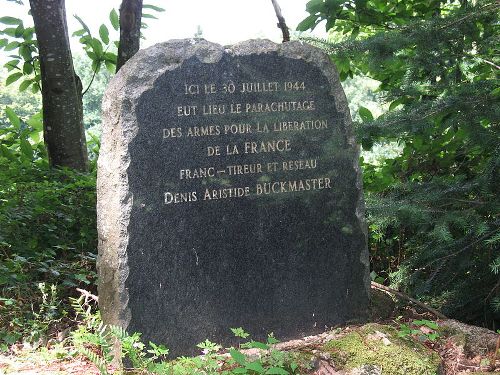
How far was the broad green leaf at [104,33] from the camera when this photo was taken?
6096mm

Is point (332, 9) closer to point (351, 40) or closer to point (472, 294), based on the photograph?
point (351, 40)

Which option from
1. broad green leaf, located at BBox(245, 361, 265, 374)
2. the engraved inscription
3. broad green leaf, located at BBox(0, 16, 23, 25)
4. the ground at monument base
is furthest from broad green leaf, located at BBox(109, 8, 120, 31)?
broad green leaf, located at BBox(245, 361, 265, 374)

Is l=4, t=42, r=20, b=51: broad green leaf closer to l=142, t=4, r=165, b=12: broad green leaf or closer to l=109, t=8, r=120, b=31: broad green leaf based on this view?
l=109, t=8, r=120, b=31: broad green leaf

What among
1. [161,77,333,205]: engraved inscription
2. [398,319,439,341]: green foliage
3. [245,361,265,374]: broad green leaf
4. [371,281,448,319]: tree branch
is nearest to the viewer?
[245,361,265,374]: broad green leaf

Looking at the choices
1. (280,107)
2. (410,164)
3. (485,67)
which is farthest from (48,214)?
(485,67)

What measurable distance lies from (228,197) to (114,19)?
322 centimetres

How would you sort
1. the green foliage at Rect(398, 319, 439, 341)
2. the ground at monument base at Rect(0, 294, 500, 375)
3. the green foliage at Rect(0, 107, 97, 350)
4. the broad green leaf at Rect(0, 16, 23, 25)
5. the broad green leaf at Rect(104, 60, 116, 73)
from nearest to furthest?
the ground at monument base at Rect(0, 294, 500, 375) → the green foliage at Rect(398, 319, 439, 341) → the green foliage at Rect(0, 107, 97, 350) → the broad green leaf at Rect(0, 16, 23, 25) → the broad green leaf at Rect(104, 60, 116, 73)

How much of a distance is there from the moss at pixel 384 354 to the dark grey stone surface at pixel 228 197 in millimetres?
394

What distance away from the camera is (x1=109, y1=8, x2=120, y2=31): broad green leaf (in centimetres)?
615

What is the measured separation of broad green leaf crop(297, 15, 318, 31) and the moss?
2.59m

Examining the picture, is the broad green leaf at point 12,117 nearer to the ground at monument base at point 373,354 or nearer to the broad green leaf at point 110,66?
the broad green leaf at point 110,66

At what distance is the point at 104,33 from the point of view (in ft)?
20.1

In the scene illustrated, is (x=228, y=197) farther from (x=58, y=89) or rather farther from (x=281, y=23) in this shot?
(x=58, y=89)

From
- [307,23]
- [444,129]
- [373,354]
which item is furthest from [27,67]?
[373,354]
